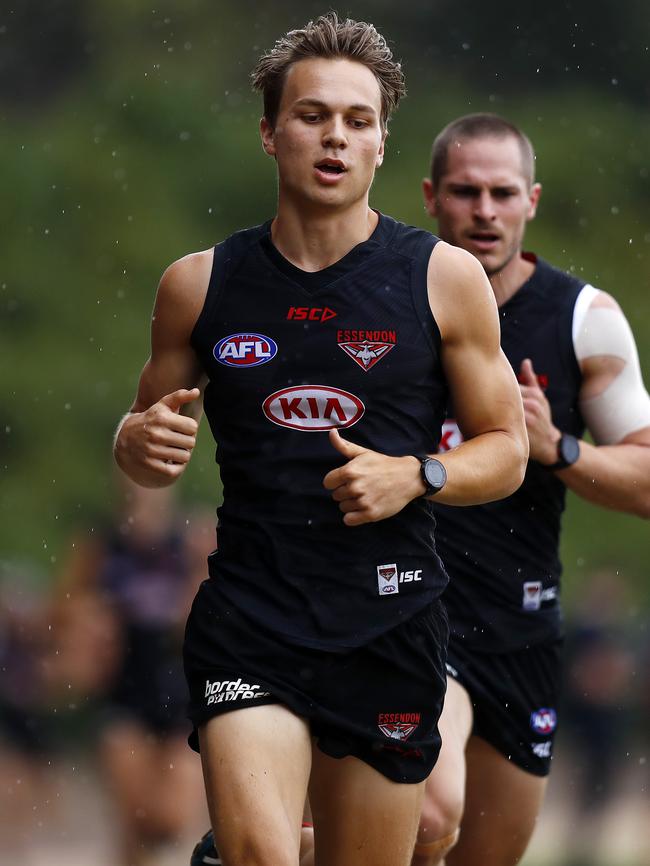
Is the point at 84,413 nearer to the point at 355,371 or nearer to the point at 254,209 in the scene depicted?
the point at 254,209

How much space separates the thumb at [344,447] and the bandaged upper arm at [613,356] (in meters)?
1.80

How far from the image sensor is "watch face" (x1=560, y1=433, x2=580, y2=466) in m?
5.72

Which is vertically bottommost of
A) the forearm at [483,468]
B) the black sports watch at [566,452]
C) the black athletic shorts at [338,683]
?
the black athletic shorts at [338,683]

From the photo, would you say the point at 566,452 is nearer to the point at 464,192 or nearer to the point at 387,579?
the point at 464,192

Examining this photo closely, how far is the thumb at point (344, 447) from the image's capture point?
14.0 ft

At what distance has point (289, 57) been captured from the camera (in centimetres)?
470

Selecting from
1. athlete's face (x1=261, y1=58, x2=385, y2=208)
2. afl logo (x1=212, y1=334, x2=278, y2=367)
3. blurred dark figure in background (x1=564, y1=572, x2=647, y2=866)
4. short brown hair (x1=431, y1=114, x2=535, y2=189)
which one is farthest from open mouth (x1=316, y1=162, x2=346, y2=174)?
blurred dark figure in background (x1=564, y1=572, x2=647, y2=866)

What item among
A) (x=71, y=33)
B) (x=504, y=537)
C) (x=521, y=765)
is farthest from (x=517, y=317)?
(x=71, y=33)

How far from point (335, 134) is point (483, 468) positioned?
2.96ft

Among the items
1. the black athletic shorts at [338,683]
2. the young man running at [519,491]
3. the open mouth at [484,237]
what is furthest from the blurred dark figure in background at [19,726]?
the black athletic shorts at [338,683]

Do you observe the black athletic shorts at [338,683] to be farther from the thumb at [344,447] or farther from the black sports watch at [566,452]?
the black sports watch at [566,452]

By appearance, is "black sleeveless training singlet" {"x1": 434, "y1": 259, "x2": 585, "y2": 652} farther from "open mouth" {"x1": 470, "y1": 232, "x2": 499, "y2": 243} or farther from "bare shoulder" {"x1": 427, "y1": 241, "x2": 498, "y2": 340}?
"bare shoulder" {"x1": 427, "y1": 241, "x2": 498, "y2": 340}

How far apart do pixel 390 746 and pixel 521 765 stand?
1600 mm

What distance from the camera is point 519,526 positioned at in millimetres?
5898
